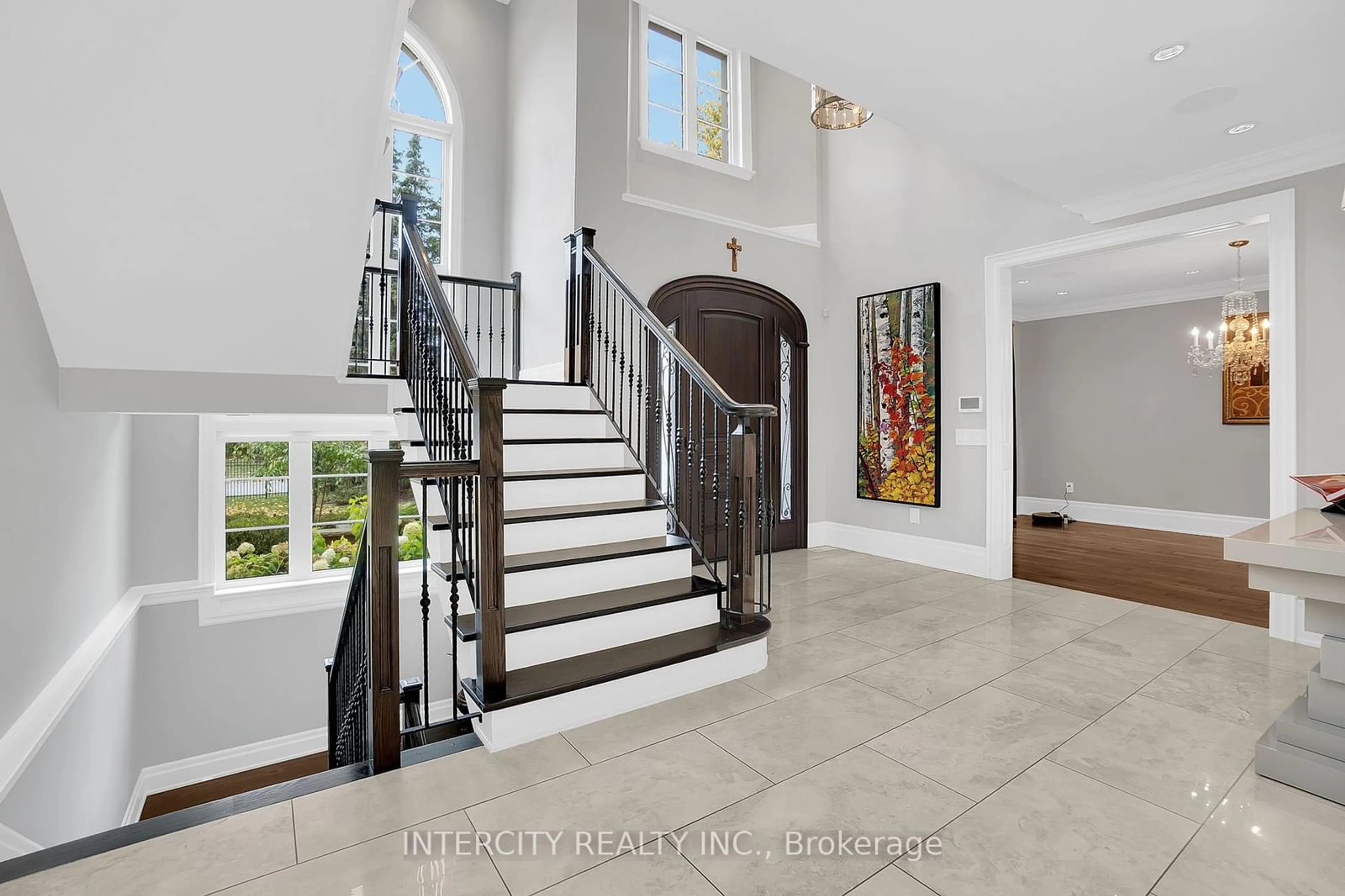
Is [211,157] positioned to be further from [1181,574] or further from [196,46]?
Result: [1181,574]

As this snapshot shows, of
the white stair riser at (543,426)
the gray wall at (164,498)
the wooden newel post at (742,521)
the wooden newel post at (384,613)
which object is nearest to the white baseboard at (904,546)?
the wooden newel post at (742,521)

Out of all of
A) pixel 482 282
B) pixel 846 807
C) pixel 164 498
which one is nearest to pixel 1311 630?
pixel 846 807

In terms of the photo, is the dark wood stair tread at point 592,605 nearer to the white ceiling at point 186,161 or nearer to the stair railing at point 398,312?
the white ceiling at point 186,161

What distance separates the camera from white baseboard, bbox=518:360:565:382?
4844 millimetres

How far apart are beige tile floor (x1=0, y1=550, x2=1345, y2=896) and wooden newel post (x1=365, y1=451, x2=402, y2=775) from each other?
0.12 metres

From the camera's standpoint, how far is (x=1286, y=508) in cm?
352

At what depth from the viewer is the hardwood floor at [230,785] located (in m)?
4.15

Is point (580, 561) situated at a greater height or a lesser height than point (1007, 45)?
lesser

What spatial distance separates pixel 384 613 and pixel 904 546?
4453mm

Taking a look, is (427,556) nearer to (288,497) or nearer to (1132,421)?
(288,497)

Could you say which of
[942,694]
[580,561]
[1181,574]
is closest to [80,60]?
[580,561]

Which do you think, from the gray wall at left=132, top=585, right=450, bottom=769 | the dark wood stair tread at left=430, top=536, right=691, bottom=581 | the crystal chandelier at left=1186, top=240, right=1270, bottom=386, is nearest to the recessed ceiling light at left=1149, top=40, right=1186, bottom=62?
the dark wood stair tread at left=430, top=536, right=691, bottom=581

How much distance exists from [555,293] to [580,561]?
8.88 ft

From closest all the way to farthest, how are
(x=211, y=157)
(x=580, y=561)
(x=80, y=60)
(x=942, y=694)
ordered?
(x=80, y=60), (x=211, y=157), (x=942, y=694), (x=580, y=561)
